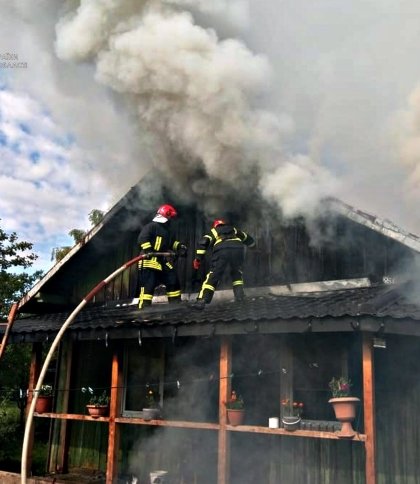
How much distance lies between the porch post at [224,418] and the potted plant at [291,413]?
72cm

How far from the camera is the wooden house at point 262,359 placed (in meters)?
6.21

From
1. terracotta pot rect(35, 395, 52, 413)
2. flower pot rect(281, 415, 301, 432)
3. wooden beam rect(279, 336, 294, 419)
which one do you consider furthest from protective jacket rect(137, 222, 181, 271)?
flower pot rect(281, 415, 301, 432)

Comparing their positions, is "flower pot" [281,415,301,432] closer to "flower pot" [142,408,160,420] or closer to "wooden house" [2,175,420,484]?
"wooden house" [2,175,420,484]

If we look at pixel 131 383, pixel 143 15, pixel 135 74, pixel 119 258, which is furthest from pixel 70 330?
pixel 143 15

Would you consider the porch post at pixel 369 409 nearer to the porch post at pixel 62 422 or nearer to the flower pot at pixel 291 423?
the flower pot at pixel 291 423

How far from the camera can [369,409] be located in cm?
543

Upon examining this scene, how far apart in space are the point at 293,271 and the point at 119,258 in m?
3.82

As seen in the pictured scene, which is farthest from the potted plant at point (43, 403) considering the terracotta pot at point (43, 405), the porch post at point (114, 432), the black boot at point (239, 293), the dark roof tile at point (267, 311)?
the black boot at point (239, 293)

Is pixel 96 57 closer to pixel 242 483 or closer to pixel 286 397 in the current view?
pixel 286 397

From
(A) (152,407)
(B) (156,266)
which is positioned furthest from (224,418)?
(B) (156,266)

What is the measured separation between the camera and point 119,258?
34.4 ft

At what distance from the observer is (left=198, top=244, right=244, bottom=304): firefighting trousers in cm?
791

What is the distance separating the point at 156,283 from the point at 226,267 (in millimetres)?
1321

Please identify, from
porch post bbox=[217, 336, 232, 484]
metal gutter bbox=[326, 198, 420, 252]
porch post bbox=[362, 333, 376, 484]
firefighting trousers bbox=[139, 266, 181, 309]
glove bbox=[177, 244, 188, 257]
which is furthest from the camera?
glove bbox=[177, 244, 188, 257]
